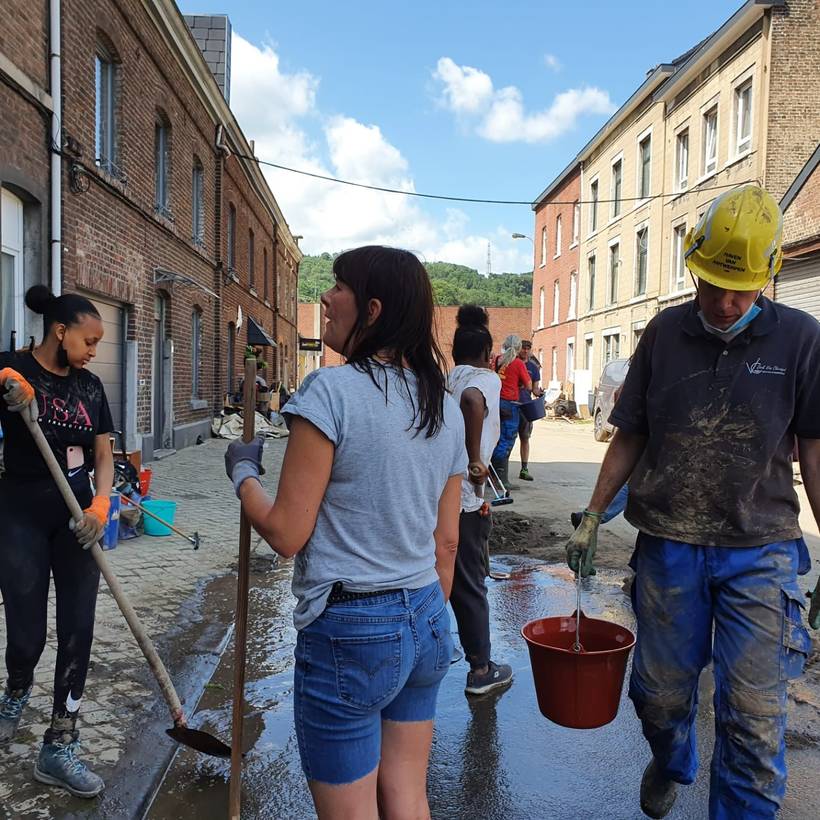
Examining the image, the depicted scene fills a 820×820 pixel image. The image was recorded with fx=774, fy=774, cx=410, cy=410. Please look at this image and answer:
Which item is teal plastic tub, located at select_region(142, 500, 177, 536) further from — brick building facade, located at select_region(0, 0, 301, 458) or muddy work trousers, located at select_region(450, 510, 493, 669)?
muddy work trousers, located at select_region(450, 510, 493, 669)

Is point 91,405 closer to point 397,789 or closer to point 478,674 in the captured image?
point 397,789

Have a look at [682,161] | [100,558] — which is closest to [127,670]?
[100,558]

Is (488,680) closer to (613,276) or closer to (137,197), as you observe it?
(137,197)

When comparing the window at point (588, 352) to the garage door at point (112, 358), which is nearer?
the garage door at point (112, 358)

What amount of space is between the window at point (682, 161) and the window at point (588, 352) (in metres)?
8.63

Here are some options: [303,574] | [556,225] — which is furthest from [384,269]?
[556,225]

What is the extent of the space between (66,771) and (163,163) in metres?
12.7

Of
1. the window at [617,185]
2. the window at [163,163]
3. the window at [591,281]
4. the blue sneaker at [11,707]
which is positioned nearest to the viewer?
the blue sneaker at [11,707]

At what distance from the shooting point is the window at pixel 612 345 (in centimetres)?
2872

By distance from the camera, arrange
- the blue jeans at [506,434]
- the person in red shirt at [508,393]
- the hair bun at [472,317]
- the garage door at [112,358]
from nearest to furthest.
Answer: the hair bun at [472,317] < the person in red shirt at [508,393] < the blue jeans at [506,434] < the garage door at [112,358]

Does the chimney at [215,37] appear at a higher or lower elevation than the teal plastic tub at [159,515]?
higher

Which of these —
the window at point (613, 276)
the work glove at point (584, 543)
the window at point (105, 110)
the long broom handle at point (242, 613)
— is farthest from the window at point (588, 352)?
the long broom handle at point (242, 613)

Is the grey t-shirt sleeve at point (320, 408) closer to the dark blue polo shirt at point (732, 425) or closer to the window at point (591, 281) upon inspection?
the dark blue polo shirt at point (732, 425)

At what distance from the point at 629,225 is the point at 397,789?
28120mm
